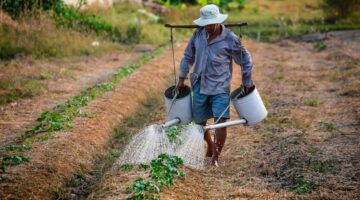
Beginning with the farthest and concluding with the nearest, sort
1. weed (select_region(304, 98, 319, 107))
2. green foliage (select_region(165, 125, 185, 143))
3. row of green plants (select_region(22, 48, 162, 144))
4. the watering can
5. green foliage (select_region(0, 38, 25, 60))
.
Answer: green foliage (select_region(0, 38, 25, 60)) → weed (select_region(304, 98, 319, 107)) → row of green plants (select_region(22, 48, 162, 144)) → green foliage (select_region(165, 125, 185, 143)) → the watering can

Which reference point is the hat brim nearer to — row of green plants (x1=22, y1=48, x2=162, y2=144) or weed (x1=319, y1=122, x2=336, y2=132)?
row of green plants (x1=22, y1=48, x2=162, y2=144)

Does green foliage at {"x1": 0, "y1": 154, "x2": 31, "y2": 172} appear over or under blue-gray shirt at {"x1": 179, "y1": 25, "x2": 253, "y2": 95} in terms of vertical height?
under

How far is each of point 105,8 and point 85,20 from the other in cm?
347

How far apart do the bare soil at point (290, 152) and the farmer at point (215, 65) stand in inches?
23.7

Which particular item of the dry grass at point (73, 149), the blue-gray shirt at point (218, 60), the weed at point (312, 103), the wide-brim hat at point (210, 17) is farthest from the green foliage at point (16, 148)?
the weed at point (312, 103)

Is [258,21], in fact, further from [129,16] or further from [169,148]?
[169,148]

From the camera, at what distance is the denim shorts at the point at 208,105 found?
7.03 m

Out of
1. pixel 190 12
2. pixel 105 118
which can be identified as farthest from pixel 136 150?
pixel 190 12

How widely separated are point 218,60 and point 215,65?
7cm

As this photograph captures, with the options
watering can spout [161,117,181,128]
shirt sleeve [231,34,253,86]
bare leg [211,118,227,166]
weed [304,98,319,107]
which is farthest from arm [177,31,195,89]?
weed [304,98,319,107]

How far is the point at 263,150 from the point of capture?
306 inches

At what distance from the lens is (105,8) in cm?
2270

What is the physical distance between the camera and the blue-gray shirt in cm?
695

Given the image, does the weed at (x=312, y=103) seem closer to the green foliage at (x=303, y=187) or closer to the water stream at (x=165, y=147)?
the water stream at (x=165, y=147)
